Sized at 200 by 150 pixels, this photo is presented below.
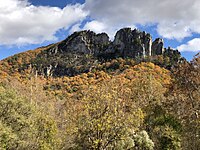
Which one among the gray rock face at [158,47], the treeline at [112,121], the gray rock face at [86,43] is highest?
the gray rock face at [86,43]

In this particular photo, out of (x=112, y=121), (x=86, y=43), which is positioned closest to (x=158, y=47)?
(x=86, y=43)

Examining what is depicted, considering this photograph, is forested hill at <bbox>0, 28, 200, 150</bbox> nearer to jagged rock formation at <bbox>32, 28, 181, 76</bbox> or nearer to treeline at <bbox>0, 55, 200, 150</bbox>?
treeline at <bbox>0, 55, 200, 150</bbox>

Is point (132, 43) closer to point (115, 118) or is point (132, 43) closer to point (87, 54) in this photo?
point (87, 54)

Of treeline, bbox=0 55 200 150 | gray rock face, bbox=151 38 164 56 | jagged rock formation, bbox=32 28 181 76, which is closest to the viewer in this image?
treeline, bbox=0 55 200 150

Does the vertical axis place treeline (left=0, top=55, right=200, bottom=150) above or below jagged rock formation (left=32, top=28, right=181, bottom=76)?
below

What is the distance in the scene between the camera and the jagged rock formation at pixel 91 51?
125688 millimetres

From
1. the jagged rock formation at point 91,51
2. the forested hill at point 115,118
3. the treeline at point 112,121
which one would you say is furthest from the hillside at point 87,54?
the treeline at point 112,121

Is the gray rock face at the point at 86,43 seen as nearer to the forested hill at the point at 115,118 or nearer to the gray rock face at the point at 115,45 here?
the gray rock face at the point at 115,45

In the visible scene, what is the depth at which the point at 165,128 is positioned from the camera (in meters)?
28.2

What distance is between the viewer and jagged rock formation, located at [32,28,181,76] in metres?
126

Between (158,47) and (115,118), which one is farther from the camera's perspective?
(158,47)

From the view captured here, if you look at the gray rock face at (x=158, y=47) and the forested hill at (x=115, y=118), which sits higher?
the gray rock face at (x=158, y=47)

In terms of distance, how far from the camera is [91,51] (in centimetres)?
14750

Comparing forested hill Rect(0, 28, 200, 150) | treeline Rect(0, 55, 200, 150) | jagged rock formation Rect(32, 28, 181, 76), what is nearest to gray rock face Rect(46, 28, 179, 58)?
jagged rock formation Rect(32, 28, 181, 76)
